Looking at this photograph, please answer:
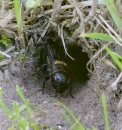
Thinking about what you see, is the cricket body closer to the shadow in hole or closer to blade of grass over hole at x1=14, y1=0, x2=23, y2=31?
the shadow in hole

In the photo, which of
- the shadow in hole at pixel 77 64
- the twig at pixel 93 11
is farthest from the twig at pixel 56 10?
the shadow in hole at pixel 77 64

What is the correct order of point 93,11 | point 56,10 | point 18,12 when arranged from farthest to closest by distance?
point 56,10 → point 18,12 → point 93,11

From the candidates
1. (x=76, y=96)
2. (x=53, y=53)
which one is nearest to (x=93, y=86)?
(x=76, y=96)

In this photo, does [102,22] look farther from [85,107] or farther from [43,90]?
[43,90]

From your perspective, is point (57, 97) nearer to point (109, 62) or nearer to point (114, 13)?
point (109, 62)

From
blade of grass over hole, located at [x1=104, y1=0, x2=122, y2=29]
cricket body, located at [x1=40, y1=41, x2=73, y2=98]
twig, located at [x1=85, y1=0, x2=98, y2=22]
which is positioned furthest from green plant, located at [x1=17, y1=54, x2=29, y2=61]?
blade of grass over hole, located at [x1=104, y1=0, x2=122, y2=29]

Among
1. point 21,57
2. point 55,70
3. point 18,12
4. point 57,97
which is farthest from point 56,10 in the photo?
point 57,97

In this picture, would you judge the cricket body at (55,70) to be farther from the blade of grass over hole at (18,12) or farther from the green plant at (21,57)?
the blade of grass over hole at (18,12)
